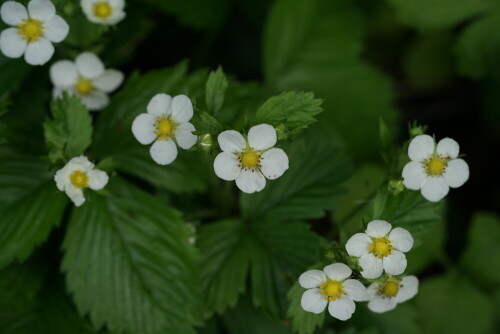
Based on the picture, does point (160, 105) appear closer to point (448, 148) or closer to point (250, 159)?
point (250, 159)

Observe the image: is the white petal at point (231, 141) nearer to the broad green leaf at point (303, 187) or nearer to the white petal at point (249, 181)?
the white petal at point (249, 181)

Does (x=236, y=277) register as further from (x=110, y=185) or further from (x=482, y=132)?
(x=482, y=132)

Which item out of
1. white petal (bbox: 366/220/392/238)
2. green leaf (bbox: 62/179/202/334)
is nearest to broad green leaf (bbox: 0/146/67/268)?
green leaf (bbox: 62/179/202/334)

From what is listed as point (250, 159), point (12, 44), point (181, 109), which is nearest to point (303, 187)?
point (250, 159)

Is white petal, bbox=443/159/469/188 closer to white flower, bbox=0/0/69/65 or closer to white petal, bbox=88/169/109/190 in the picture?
white petal, bbox=88/169/109/190

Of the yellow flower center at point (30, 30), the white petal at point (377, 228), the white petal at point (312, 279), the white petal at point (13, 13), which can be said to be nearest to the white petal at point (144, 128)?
the yellow flower center at point (30, 30)

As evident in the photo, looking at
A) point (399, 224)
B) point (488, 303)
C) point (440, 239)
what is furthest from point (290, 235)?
point (488, 303)
